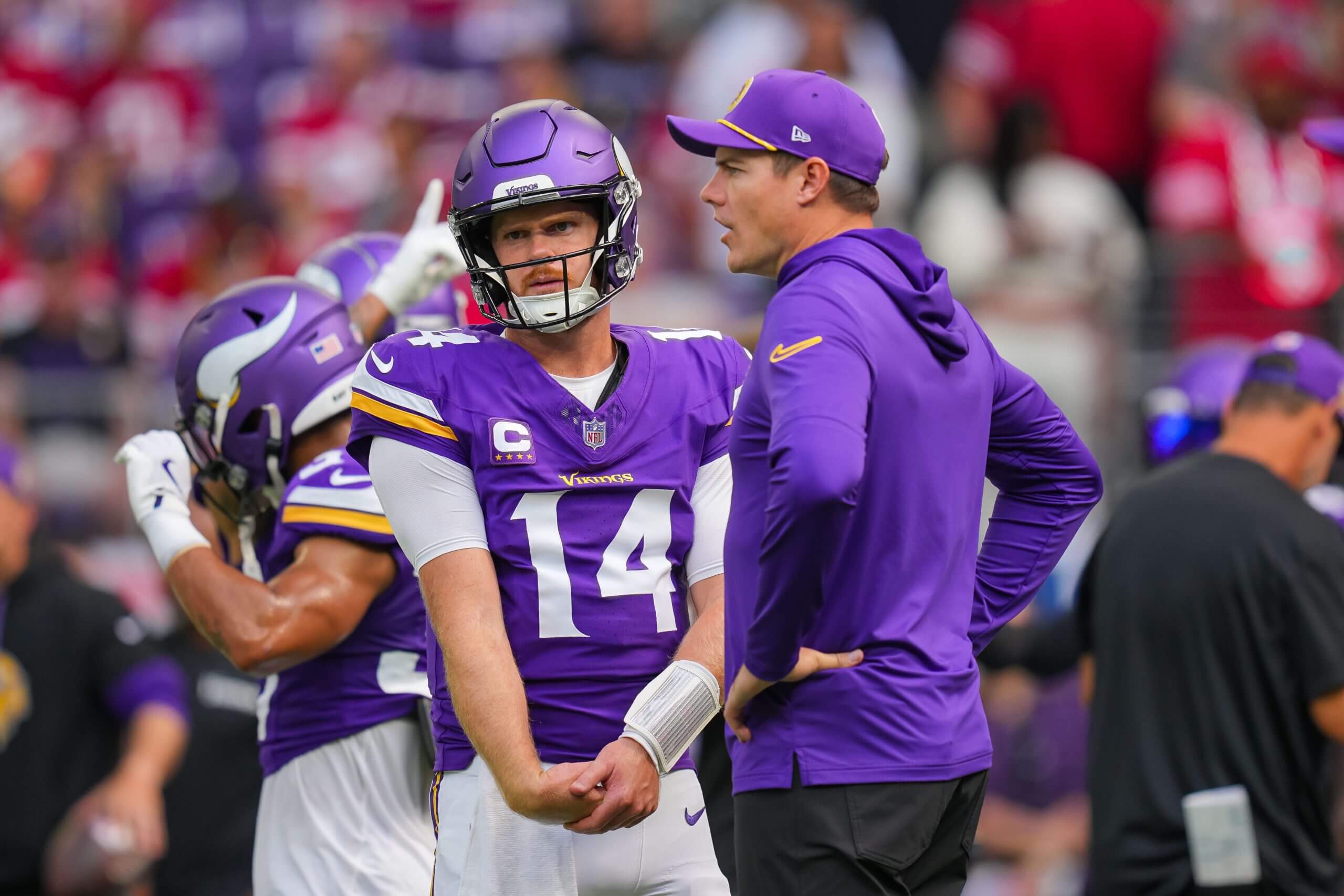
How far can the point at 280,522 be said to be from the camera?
166 inches

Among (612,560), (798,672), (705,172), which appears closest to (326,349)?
(612,560)

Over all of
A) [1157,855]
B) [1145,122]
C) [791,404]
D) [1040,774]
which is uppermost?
[1145,122]

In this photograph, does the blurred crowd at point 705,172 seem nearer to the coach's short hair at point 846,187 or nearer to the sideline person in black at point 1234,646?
the sideline person in black at point 1234,646

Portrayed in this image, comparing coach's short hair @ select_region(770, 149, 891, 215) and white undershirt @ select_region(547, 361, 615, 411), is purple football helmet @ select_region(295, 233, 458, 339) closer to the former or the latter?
white undershirt @ select_region(547, 361, 615, 411)

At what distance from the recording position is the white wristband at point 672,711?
129 inches

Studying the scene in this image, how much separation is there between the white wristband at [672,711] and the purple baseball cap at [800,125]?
101 centimetres

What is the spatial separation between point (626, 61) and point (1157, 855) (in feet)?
27.0

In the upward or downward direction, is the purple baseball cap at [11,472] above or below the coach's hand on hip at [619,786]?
above

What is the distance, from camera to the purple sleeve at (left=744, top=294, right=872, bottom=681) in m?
2.98

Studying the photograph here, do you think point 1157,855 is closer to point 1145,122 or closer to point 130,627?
point 130,627

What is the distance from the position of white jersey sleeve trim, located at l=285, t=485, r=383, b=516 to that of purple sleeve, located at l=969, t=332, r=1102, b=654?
1.40m

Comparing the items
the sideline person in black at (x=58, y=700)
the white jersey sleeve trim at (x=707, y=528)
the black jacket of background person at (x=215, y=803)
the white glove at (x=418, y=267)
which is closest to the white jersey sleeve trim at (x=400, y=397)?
the white jersey sleeve trim at (x=707, y=528)

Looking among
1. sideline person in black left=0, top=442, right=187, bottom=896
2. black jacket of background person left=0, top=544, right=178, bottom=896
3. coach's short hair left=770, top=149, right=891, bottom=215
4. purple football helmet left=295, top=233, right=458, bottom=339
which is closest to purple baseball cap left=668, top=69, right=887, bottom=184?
coach's short hair left=770, top=149, right=891, bottom=215

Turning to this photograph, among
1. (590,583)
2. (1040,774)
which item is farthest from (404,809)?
(1040,774)
